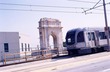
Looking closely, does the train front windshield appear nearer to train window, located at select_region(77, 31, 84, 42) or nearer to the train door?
train window, located at select_region(77, 31, 84, 42)

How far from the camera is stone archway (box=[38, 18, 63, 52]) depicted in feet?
122

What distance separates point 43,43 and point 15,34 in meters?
7.36

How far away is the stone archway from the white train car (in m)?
11.8

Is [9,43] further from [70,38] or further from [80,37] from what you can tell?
[80,37]

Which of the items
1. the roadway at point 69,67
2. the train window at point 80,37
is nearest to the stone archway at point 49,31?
the train window at point 80,37

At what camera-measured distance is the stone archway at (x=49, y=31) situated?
37.1 meters

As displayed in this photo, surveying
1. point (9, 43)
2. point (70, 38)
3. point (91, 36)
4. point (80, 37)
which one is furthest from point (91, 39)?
point (9, 43)

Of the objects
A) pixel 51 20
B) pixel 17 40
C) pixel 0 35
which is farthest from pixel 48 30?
pixel 0 35

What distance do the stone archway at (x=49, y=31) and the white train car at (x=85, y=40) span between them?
11776mm

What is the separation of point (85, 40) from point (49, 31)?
48.7 ft

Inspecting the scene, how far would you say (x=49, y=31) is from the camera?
123 ft

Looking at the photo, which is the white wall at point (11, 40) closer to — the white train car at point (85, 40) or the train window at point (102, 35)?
the white train car at point (85, 40)

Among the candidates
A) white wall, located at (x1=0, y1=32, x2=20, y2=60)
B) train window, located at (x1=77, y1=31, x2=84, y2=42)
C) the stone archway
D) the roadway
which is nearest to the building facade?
white wall, located at (x1=0, y1=32, x2=20, y2=60)

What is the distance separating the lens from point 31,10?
2139cm
